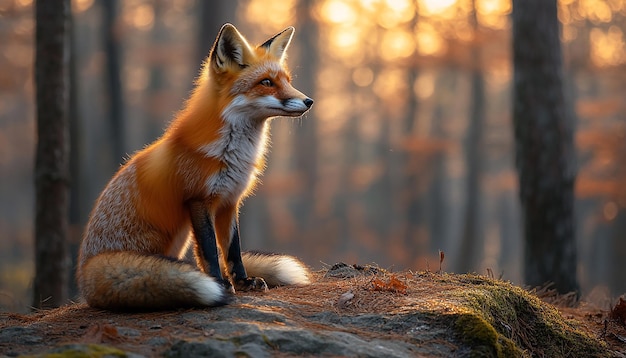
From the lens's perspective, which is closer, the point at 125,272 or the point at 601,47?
the point at 125,272

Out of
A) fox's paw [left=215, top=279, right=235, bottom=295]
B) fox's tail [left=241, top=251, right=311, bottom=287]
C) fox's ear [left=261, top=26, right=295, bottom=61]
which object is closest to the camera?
fox's paw [left=215, top=279, right=235, bottom=295]

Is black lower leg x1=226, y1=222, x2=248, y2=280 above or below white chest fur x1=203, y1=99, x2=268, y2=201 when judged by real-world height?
below

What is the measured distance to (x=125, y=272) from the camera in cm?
474

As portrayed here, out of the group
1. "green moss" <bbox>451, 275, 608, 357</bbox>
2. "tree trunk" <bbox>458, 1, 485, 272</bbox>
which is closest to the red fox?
"green moss" <bbox>451, 275, 608, 357</bbox>

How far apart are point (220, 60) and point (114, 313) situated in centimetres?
221

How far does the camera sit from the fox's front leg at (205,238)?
5.09 metres

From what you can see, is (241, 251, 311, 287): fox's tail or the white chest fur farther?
(241, 251, 311, 287): fox's tail

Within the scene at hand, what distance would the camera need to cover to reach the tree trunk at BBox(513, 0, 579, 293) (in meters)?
8.38

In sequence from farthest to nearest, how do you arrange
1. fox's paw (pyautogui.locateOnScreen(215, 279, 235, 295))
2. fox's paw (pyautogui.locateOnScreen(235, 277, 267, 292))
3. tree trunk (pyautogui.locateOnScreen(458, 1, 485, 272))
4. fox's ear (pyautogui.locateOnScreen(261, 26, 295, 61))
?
tree trunk (pyautogui.locateOnScreen(458, 1, 485, 272))
fox's ear (pyautogui.locateOnScreen(261, 26, 295, 61))
fox's paw (pyautogui.locateOnScreen(235, 277, 267, 292))
fox's paw (pyautogui.locateOnScreen(215, 279, 235, 295))

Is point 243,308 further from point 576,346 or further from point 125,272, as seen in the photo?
point 576,346

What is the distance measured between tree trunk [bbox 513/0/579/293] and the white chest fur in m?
4.31

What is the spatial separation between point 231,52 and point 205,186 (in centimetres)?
121

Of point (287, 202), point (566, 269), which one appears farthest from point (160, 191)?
point (287, 202)

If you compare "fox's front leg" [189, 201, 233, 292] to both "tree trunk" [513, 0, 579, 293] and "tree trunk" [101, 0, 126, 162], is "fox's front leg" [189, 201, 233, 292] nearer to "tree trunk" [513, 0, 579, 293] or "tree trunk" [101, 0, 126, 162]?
"tree trunk" [513, 0, 579, 293]
